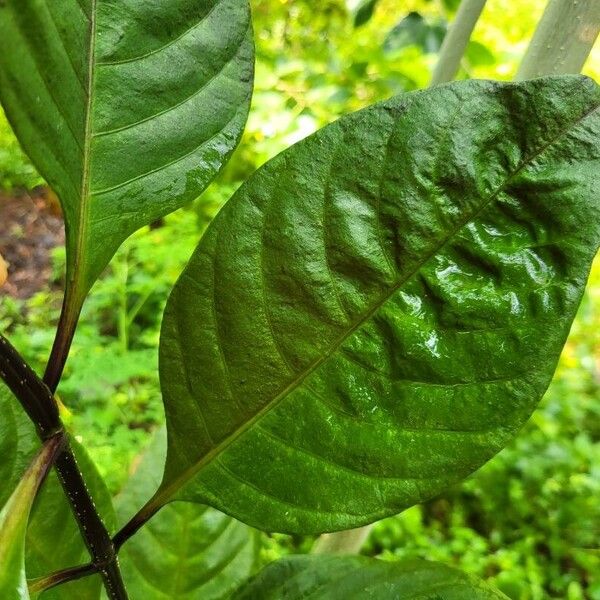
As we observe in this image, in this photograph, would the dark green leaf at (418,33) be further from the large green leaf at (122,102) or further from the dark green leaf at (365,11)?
the large green leaf at (122,102)

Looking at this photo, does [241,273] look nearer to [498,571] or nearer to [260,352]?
[260,352]

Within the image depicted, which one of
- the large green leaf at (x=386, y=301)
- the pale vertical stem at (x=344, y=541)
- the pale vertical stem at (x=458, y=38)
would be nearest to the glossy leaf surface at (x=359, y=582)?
the large green leaf at (x=386, y=301)

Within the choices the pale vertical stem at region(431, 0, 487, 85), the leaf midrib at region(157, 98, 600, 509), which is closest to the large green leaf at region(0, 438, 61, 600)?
the leaf midrib at region(157, 98, 600, 509)

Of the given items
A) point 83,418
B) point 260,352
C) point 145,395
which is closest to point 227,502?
point 260,352

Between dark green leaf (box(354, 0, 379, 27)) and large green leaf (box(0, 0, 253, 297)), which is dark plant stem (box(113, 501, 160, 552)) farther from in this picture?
dark green leaf (box(354, 0, 379, 27))

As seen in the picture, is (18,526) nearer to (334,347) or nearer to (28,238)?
(334,347)

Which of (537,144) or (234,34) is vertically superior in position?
(234,34)

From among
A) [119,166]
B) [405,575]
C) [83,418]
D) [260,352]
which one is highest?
[83,418]

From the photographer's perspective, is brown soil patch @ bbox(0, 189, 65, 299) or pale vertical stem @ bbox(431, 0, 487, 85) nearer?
pale vertical stem @ bbox(431, 0, 487, 85)

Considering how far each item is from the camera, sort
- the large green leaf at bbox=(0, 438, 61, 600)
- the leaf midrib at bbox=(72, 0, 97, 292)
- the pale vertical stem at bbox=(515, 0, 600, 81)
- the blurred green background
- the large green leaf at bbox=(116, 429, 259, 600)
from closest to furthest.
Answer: the large green leaf at bbox=(0, 438, 61, 600) < the leaf midrib at bbox=(72, 0, 97, 292) < the pale vertical stem at bbox=(515, 0, 600, 81) < the large green leaf at bbox=(116, 429, 259, 600) < the blurred green background
